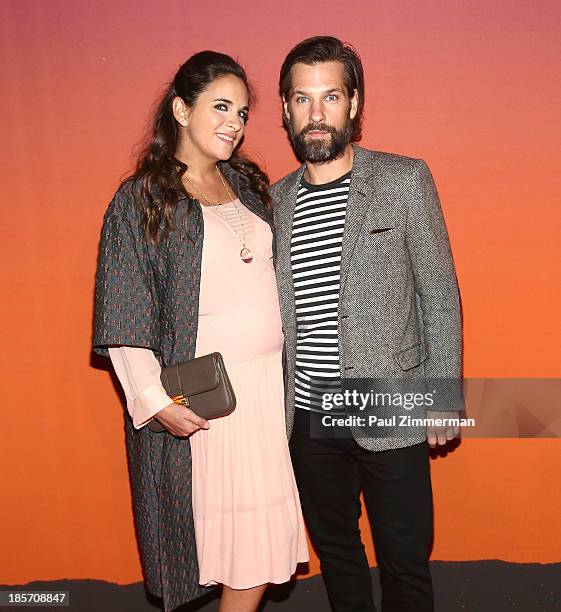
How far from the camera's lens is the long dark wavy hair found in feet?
6.98

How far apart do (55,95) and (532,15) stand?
68.9 inches

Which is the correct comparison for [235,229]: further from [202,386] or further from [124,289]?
[202,386]

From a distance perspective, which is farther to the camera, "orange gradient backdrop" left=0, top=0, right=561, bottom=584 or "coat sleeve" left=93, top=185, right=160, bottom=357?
"orange gradient backdrop" left=0, top=0, right=561, bottom=584

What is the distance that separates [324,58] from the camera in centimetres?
226

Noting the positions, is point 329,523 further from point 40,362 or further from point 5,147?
point 5,147

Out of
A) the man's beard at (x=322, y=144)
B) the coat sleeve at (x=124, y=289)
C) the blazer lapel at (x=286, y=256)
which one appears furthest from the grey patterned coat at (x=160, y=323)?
the man's beard at (x=322, y=144)

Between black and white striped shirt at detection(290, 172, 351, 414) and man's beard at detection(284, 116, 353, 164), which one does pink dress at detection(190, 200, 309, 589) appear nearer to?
black and white striped shirt at detection(290, 172, 351, 414)

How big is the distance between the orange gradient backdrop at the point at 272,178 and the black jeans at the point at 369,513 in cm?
39

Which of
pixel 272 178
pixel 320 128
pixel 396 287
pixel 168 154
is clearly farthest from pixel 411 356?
pixel 168 154

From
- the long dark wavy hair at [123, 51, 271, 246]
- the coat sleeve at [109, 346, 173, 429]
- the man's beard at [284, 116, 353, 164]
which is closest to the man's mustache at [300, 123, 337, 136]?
the man's beard at [284, 116, 353, 164]

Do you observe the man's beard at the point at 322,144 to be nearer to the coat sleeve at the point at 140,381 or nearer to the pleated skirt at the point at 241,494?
the pleated skirt at the point at 241,494

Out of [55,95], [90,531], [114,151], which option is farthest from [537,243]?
[90,531]

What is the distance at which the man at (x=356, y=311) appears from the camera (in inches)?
85.5

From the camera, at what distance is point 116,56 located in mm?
2584
